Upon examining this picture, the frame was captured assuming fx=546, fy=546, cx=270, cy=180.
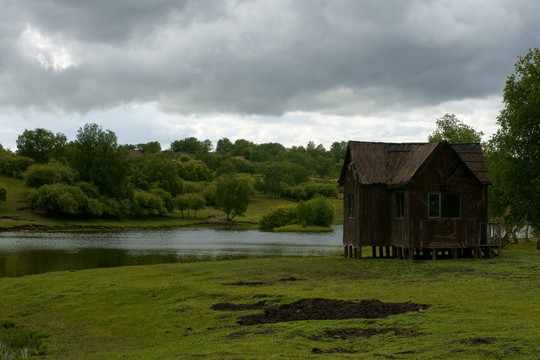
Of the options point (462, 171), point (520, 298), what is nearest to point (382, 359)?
point (520, 298)

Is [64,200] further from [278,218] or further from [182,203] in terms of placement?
[278,218]

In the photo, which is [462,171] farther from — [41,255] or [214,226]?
[214,226]

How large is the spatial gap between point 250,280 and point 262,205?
144513mm

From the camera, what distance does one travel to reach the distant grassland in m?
98.1

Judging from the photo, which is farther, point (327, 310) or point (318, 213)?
point (318, 213)

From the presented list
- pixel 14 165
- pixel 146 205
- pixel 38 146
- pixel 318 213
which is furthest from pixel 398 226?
pixel 38 146

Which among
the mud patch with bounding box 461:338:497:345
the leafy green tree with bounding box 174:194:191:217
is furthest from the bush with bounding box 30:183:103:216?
the mud patch with bounding box 461:338:497:345

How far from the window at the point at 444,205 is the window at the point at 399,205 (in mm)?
1528

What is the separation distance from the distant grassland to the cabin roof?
72747 mm

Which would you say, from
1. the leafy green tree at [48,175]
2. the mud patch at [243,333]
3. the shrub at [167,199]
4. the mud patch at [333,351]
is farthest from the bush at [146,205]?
the mud patch at [333,351]

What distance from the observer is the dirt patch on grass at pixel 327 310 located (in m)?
15.8

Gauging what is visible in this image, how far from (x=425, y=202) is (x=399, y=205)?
1780 mm

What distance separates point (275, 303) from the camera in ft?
61.0

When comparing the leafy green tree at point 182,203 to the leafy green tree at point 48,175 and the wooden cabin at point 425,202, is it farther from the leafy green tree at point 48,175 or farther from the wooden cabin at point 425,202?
the wooden cabin at point 425,202
